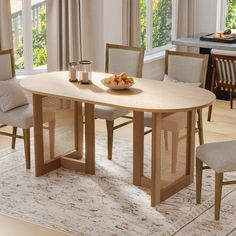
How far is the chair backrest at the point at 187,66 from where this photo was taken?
5.30m

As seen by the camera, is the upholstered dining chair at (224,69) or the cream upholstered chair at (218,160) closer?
the cream upholstered chair at (218,160)

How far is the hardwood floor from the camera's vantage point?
4156mm

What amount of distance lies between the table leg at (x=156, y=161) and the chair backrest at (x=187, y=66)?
107 centimetres

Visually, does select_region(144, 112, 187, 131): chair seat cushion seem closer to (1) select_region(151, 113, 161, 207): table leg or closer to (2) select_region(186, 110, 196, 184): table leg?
(2) select_region(186, 110, 196, 184): table leg

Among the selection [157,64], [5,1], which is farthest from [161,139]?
[157,64]

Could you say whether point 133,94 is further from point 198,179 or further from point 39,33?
point 39,33

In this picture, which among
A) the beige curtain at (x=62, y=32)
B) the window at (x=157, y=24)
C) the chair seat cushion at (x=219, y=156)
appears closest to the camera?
the chair seat cushion at (x=219, y=156)

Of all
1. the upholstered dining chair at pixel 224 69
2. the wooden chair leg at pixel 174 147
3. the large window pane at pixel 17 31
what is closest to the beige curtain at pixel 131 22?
the upholstered dining chair at pixel 224 69

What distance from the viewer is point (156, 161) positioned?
4.41 meters

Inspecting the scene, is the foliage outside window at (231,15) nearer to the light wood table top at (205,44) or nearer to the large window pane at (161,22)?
the large window pane at (161,22)

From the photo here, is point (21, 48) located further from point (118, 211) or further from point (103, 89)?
point (118, 211)

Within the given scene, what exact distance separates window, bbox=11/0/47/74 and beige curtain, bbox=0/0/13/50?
1.44ft

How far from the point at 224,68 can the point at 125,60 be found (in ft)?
4.77

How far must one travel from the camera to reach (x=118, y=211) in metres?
4.41
